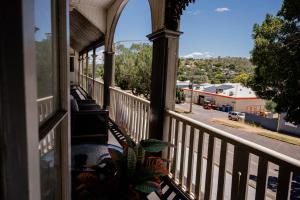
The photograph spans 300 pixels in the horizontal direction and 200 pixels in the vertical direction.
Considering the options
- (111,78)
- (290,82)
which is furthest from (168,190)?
(290,82)

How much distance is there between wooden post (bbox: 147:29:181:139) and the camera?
8.61ft

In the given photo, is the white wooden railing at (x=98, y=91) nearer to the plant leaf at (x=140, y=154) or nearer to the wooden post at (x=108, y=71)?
the wooden post at (x=108, y=71)

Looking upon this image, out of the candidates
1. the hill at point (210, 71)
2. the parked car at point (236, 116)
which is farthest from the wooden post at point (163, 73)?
the hill at point (210, 71)

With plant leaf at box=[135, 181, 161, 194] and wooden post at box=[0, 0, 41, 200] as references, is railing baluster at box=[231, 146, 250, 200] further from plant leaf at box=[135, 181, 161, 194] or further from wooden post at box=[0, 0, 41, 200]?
wooden post at box=[0, 0, 41, 200]

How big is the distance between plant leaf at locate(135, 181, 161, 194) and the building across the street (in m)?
24.1

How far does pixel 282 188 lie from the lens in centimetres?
134

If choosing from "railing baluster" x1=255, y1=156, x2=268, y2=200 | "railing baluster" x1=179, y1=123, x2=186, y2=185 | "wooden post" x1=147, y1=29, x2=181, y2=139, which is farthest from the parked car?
"railing baluster" x1=255, y1=156, x2=268, y2=200

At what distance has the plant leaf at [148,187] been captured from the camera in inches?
65.7

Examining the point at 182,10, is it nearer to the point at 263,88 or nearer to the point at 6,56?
the point at 6,56

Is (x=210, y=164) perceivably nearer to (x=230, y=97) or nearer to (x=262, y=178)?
(x=262, y=178)

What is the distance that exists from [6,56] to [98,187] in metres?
1.42

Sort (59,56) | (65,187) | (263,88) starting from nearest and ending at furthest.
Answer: (59,56) < (65,187) < (263,88)

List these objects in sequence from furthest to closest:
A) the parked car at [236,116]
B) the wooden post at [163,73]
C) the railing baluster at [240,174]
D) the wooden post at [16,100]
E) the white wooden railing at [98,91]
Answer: the parked car at [236,116] < the white wooden railing at [98,91] < the wooden post at [163,73] < the railing baluster at [240,174] < the wooden post at [16,100]

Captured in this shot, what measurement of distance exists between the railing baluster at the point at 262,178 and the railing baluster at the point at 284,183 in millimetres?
118
